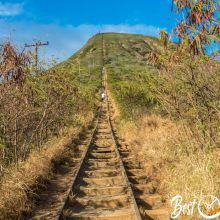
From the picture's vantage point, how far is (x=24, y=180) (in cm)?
995

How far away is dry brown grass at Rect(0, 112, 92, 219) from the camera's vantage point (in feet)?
27.8

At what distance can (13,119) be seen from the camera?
10.6m

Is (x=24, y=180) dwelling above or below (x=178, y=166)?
below

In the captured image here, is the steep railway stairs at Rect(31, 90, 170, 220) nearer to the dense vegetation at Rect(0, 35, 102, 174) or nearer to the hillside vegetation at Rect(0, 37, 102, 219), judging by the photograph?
the hillside vegetation at Rect(0, 37, 102, 219)

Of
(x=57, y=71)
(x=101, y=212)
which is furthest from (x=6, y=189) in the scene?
(x=57, y=71)

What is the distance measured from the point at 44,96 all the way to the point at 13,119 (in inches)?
158

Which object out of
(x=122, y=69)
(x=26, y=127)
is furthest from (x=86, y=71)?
(x=26, y=127)

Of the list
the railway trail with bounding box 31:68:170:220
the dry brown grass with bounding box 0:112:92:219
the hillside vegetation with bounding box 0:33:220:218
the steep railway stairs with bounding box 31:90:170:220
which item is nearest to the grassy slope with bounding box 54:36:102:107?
the hillside vegetation with bounding box 0:33:220:218

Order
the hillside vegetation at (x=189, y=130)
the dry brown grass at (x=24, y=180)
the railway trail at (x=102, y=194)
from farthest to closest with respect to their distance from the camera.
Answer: the hillside vegetation at (x=189, y=130), the dry brown grass at (x=24, y=180), the railway trail at (x=102, y=194)

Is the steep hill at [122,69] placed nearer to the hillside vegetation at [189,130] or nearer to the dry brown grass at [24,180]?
the hillside vegetation at [189,130]

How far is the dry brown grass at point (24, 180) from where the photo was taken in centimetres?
846

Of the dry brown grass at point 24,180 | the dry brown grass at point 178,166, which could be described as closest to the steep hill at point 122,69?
the dry brown grass at point 178,166

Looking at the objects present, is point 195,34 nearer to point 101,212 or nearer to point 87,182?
point 101,212

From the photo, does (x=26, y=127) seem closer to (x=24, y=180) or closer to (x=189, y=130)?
(x=24, y=180)
